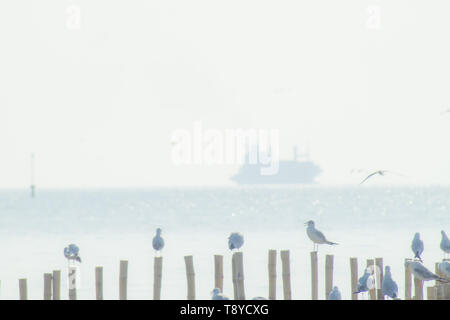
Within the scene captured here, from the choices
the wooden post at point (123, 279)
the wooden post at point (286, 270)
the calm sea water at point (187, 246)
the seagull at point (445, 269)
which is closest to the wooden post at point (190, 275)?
the wooden post at point (123, 279)

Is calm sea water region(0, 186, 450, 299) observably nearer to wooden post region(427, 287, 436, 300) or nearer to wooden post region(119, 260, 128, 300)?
wooden post region(119, 260, 128, 300)

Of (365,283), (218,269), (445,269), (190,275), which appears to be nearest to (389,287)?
(445,269)

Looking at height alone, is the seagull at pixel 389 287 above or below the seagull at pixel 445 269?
below

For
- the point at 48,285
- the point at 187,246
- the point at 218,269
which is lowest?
the point at 187,246

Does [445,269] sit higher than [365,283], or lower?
higher

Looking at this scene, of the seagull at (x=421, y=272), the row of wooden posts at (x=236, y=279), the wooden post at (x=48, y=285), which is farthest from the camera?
the row of wooden posts at (x=236, y=279)

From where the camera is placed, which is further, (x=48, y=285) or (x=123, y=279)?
(x=123, y=279)

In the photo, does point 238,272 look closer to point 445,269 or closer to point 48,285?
point 48,285

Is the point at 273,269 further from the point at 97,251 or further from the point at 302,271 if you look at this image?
the point at 97,251

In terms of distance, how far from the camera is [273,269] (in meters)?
15.3

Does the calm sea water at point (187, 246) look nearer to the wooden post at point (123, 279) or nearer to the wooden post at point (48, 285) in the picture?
the wooden post at point (123, 279)

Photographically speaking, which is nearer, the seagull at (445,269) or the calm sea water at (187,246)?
the seagull at (445,269)

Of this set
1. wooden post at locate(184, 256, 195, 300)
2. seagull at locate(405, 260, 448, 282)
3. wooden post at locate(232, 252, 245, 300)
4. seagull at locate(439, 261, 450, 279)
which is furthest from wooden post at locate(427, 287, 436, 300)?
wooden post at locate(184, 256, 195, 300)
